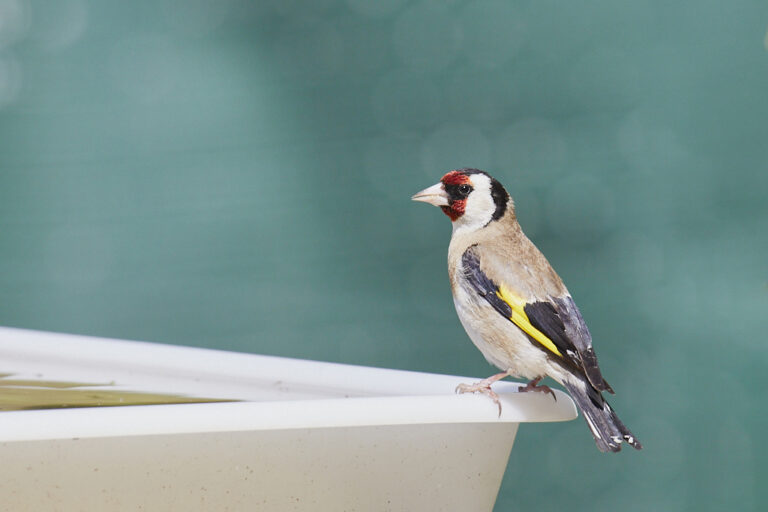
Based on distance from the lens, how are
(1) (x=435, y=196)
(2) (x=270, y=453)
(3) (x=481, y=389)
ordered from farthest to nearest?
(1) (x=435, y=196)
(3) (x=481, y=389)
(2) (x=270, y=453)

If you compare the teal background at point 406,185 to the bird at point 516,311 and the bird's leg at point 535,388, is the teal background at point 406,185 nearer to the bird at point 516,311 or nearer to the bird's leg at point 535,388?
the bird at point 516,311

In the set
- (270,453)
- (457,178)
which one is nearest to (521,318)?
(457,178)

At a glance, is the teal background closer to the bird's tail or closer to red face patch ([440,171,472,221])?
red face patch ([440,171,472,221])

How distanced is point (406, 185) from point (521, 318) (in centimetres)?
66

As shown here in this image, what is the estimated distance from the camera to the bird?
99cm

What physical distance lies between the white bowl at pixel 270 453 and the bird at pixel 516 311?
6 centimetres

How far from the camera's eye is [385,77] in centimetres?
168

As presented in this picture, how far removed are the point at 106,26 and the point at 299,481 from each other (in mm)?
1234

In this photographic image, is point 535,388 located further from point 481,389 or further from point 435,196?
point 435,196

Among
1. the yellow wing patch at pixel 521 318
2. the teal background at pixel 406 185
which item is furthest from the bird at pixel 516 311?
the teal background at pixel 406 185

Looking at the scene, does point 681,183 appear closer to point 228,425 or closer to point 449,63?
point 449,63

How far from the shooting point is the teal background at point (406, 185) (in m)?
1.57

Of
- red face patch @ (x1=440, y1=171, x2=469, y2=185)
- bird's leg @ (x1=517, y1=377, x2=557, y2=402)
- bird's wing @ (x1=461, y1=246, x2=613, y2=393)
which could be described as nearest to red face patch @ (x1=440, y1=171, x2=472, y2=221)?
red face patch @ (x1=440, y1=171, x2=469, y2=185)

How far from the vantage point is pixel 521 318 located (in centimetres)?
104
